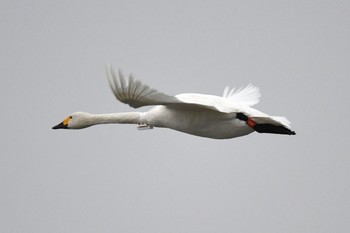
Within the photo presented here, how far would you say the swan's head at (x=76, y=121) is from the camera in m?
12.1

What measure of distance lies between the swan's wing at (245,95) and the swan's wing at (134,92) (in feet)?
8.86

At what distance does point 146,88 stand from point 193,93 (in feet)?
5.31

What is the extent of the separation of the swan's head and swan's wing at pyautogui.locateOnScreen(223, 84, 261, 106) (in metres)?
2.52

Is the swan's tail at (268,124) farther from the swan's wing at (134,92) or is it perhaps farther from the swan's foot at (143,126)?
the swan's foot at (143,126)

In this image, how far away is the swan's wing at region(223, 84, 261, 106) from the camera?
1276cm

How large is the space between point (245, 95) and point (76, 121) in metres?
2.97

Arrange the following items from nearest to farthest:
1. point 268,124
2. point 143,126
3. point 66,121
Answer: point 268,124 → point 143,126 → point 66,121

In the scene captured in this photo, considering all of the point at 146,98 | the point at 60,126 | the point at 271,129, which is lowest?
the point at 60,126

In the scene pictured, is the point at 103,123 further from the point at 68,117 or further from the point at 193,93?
the point at 193,93

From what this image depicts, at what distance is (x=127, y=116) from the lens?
11648 millimetres

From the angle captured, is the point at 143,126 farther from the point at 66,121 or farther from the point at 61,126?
the point at 61,126

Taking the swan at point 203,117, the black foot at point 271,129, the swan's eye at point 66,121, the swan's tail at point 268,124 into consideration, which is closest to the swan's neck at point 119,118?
the swan at point 203,117

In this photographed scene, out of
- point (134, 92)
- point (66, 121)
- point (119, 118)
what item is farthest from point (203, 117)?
point (66, 121)

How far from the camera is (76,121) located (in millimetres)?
12211
